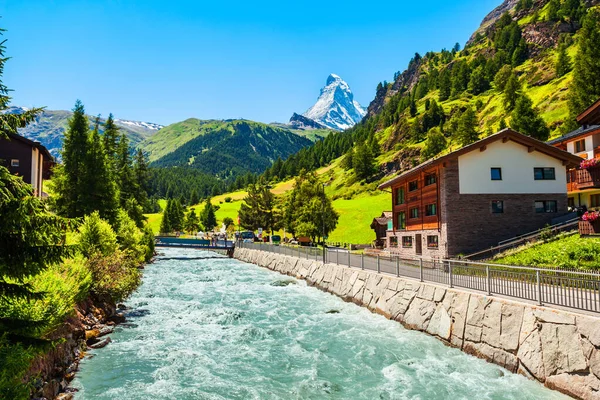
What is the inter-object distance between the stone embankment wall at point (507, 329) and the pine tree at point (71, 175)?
1199 inches

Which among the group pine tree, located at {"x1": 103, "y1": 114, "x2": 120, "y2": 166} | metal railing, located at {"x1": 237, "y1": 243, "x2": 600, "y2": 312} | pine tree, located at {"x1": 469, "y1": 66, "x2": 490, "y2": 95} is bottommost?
metal railing, located at {"x1": 237, "y1": 243, "x2": 600, "y2": 312}

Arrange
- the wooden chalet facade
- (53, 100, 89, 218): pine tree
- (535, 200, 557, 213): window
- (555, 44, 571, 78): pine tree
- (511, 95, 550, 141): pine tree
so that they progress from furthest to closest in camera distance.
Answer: (555, 44, 571, 78): pine tree → (511, 95, 550, 141): pine tree → (53, 100, 89, 218): pine tree → (535, 200, 557, 213): window → the wooden chalet facade

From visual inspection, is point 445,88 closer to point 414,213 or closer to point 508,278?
point 414,213

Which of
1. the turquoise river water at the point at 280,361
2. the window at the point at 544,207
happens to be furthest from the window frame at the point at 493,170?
the turquoise river water at the point at 280,361

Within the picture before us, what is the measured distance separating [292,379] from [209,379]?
9.11ft

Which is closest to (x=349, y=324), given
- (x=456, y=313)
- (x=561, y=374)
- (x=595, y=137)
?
(x=456, y=313)

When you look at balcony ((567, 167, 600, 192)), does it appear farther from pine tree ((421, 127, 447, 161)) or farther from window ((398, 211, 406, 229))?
pine tree ((421, 127, 447, 161))

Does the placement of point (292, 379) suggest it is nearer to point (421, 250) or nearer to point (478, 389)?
point (478, 389)

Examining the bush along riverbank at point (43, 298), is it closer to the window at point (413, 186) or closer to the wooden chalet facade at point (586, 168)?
the window at point (413, 186)

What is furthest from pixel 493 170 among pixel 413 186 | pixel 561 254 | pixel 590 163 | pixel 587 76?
pixel 587 76

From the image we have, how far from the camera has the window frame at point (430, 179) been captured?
3677cm

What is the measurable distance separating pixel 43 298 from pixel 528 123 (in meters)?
90.1

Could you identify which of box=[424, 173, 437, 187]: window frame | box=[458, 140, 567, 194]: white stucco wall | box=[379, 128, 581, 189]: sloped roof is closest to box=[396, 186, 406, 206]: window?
box=[424, 173, 437, 187]: window frame

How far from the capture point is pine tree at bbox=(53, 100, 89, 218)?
126ft
